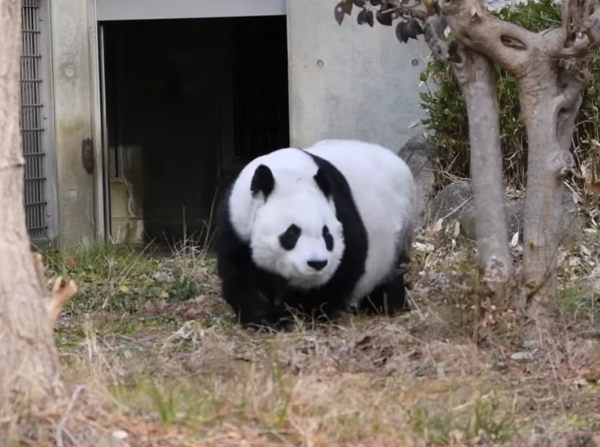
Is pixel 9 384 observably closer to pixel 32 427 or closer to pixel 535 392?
pixel 32 427

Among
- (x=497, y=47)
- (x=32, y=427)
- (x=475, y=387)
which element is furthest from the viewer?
(x=497, y=47)

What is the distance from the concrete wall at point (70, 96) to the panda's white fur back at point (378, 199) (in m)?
3.49

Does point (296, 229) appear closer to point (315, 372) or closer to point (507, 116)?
point (315, 372)

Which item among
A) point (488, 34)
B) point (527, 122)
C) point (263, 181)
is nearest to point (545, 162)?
point (527, 122)

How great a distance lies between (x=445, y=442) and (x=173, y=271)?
4567 mm

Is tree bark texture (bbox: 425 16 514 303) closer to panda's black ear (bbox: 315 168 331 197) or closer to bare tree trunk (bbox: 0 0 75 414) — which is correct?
panda's black ear (bbox: 315 168 331 197)

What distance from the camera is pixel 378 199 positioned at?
23.2 feet

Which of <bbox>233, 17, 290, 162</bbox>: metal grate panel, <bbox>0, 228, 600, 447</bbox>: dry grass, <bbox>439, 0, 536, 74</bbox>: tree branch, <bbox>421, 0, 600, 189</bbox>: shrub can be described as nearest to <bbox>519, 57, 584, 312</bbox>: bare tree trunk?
<bbox>439, 0, 536, 74</bbox>: tree branch

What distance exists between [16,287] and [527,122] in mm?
2953

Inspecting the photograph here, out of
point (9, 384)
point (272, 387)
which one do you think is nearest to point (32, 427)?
point (9, 384)

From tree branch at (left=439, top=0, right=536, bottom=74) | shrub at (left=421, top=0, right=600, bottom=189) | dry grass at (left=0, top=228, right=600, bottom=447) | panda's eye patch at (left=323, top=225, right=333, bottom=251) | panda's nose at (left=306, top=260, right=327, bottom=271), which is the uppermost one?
tree branch at (left=439, top=0, right=536, bottom=74)

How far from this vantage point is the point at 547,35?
6180mm

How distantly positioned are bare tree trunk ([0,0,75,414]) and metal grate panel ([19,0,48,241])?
604 centimetres

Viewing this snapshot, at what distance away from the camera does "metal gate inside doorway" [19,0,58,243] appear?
34.2ft
